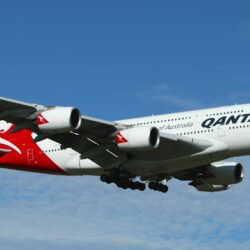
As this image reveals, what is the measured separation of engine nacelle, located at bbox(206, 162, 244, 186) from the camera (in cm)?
5134

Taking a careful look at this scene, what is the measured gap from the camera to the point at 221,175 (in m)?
51.3

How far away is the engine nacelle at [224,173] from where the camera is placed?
5134 cm

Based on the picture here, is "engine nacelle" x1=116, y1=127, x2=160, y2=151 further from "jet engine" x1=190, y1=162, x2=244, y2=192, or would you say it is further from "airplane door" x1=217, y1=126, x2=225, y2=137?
A: "jet engine" x1=190, y1=162, x2=244, y2=192

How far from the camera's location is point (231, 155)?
45750 mm

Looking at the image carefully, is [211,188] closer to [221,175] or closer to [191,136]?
[221,175]

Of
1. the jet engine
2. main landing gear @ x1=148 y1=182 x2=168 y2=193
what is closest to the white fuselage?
main landing gear @ x1=148 y1=182 x2=168 y2=193

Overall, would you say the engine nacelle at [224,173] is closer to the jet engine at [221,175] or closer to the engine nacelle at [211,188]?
the jet engine at [221,175]

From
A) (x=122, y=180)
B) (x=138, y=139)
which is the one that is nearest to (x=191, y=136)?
(x=138, y=139)

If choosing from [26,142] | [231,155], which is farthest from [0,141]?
[231,155]

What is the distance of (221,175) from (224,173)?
209 millimetres

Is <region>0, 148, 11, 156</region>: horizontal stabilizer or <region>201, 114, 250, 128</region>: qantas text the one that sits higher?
<region>0, 148, 11, 156</region>: horizontal stabilizer

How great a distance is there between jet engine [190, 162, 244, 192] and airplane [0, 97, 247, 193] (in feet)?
0.19

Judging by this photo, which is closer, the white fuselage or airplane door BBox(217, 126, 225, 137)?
the white fuselage

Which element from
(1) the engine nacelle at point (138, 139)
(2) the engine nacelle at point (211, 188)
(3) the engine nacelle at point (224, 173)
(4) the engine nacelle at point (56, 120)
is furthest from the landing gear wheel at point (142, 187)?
(4) the engine nacelle at point (56, 120)
